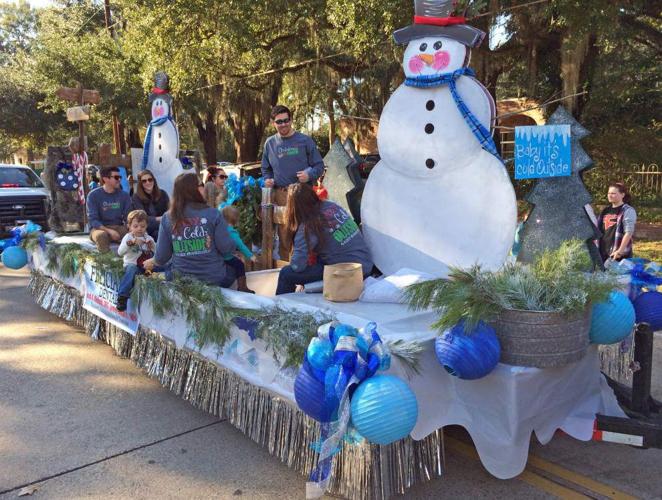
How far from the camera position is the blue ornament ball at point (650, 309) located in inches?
145

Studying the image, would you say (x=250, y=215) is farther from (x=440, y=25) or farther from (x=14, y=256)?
(x=14, y=256)

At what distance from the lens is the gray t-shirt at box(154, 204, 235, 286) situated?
459 centimetres

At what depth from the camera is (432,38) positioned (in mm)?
4949

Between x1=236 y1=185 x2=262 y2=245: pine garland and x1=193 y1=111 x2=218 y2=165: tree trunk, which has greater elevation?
x1=193 y1=111 x2=218 y2=165: tree trunk

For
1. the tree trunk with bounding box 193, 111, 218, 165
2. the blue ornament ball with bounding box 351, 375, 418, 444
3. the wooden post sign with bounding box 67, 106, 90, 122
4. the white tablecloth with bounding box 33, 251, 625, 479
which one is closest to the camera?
the blue ornament ball with bounding box 351, 375, 418, 444

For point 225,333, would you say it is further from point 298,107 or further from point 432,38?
point 298,107

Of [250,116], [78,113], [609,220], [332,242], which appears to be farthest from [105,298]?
[250,116]

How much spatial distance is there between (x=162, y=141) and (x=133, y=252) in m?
3.70

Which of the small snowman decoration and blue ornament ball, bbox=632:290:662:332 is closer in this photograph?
blue ornament ball, bbox=632:290:662:332

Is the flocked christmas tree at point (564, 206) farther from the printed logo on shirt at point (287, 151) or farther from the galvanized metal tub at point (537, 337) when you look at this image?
the printed logo on shirt at point (287, 151)

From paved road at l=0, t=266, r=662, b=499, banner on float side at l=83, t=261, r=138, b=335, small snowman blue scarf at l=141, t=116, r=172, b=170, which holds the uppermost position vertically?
small snowman blue scarf at l=141, t=116, r=172, b=170

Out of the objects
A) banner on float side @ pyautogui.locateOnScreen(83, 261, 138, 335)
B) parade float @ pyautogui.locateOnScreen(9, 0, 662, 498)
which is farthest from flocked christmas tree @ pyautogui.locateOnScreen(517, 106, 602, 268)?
banner on float side @ pyautogui.locateOnScreen(83, 261, 138, 335)

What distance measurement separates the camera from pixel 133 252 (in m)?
5.09

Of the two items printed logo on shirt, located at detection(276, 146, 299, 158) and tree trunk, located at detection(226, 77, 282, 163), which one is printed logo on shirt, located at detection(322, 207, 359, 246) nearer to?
printed logo on shirt, located at detection(276, 146, 299, 158)
